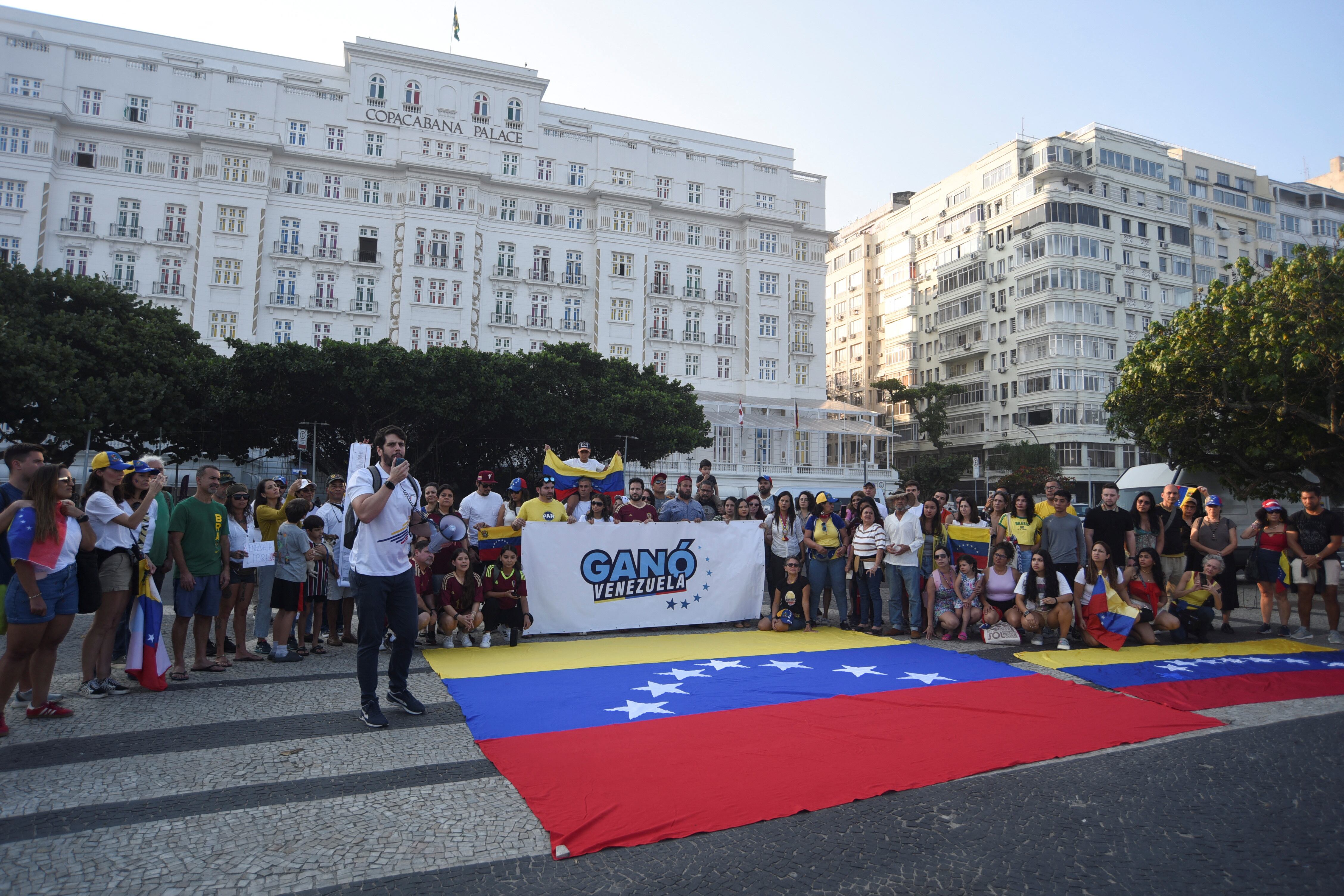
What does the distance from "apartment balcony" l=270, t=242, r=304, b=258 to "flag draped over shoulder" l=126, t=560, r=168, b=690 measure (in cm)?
4419

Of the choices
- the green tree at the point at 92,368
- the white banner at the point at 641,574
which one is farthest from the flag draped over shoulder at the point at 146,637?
the green tree at the point at 92,368

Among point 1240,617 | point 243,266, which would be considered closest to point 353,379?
point 243,266

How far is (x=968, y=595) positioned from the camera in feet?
30.5

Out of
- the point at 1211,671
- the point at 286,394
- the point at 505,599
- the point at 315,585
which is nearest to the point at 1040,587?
the point at 1211,671

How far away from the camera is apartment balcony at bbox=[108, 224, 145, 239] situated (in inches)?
1676

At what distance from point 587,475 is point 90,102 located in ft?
160

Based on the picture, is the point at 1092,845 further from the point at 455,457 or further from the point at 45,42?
the point at 45,42

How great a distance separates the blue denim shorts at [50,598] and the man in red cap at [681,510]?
669 centimetres

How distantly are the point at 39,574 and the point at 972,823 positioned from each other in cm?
600

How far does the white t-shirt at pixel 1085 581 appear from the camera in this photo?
29.1ft

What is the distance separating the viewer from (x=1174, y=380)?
666 inches

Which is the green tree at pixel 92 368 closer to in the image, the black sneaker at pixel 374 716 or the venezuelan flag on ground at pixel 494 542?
the venezuelan flag on ground at pixel 494 542

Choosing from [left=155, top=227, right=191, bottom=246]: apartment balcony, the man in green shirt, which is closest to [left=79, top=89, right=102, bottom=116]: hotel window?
[left=155, top=227, right=191, bottom=246]: apartment balcony

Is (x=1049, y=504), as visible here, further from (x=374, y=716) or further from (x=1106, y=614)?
(x=374, y=716)
